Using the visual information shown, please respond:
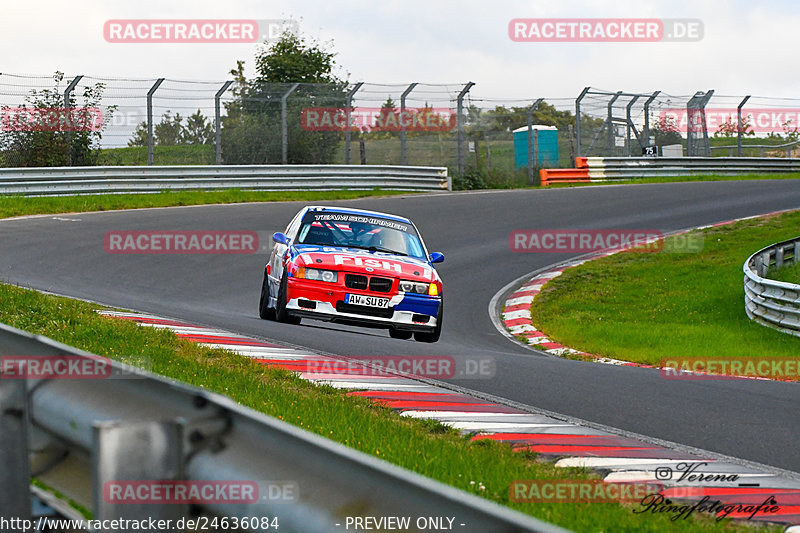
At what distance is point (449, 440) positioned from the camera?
20.7 ft

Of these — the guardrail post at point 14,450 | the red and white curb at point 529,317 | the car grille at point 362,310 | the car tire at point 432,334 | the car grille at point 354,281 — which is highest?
the guardrail post at point 14,450

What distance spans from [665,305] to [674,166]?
2126cm

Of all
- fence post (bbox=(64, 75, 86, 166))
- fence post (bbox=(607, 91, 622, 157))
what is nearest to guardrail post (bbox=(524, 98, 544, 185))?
fence post (bbox=(607, 91, 622, 157))

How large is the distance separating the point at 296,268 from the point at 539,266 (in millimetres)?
9855

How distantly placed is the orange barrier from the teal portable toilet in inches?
60.7

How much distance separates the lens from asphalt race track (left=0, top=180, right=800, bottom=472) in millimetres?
7652

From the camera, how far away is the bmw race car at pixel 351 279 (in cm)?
1051

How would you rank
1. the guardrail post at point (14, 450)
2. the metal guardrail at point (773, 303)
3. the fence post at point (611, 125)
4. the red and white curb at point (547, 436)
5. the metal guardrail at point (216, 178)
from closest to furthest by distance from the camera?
the guardrail post at point (14, 450) < the red and white curb at point (547, 436) < the metal guardrail at point (773, 303) < the metal guardrail at point (216, 178) < the fence post at point (611, 125)

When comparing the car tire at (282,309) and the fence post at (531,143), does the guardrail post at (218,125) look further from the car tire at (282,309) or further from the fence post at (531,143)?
the car tire at (282,309)

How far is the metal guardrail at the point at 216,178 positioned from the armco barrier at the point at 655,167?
18.5ft

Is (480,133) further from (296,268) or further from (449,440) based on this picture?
(449,440)

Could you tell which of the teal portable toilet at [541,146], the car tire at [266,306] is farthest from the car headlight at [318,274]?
the teal portable toilet at [541,146]

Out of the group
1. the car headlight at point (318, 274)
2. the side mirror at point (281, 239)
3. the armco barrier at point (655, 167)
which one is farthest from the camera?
the armco barrier at point (655, 167)

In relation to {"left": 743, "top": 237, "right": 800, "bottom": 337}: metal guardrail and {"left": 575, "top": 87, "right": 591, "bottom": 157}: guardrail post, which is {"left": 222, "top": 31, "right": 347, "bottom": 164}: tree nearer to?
{"left": 575, "top": 87, "right": 591, "bottom": 157}: guardrail post
